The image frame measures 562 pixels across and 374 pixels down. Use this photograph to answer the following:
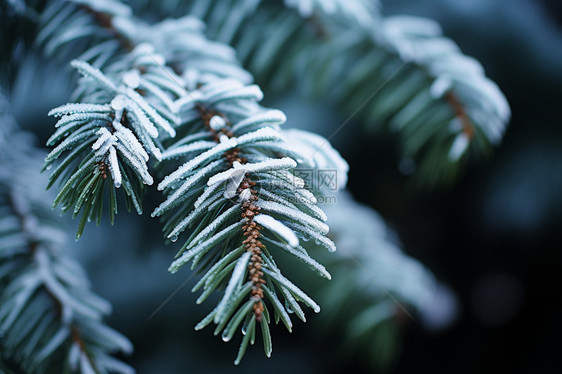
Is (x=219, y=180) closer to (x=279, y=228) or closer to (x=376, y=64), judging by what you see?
(x=279, y=228)

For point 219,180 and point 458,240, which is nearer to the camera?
point 219,180

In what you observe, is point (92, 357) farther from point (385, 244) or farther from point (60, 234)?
point (385, 244)

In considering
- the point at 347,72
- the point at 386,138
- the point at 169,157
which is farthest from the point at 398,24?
the point at 169,157

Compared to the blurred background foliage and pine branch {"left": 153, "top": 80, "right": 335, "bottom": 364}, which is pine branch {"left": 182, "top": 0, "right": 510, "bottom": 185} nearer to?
the blurred background foliage

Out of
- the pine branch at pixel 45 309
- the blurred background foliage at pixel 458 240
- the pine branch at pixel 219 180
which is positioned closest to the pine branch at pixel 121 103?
the pine branch at pixel 219 180

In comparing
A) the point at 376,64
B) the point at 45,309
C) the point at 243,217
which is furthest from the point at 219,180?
the point at 376,64

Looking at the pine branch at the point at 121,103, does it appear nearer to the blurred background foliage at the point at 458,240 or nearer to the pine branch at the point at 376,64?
the pine branch at the point at 376,64

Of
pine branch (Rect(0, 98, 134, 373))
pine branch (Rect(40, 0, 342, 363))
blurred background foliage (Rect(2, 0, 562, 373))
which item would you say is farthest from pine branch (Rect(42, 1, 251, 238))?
blurred background foliage (Rect(2, 0, 562, 373))
